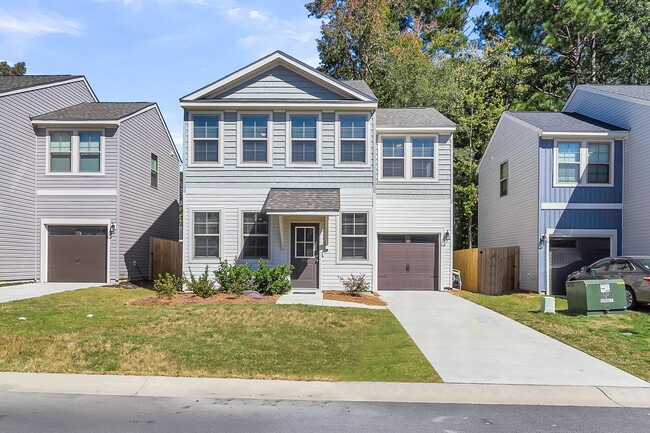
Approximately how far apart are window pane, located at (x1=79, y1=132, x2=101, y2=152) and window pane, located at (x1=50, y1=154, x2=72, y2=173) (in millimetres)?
641

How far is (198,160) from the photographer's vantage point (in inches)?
757

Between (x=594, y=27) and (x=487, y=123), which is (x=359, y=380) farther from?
(x=594, y=27)

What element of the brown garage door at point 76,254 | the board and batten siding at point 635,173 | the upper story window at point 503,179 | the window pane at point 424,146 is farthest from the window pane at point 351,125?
the brown garage door at point 76,254

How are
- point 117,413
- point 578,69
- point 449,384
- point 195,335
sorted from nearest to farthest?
point 117,413, point 449,384, point 195,335, point 578,69

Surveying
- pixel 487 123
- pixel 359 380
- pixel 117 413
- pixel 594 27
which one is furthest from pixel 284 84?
pixel 594 27

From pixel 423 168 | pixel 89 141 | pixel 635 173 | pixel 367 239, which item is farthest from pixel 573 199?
pixel 89 141

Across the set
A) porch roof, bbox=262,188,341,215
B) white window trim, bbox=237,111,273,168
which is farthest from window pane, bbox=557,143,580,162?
white window trim, bbox=237,111,273,168

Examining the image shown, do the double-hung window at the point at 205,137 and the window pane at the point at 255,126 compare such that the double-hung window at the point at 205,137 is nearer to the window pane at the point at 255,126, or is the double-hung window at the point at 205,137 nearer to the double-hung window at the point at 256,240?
the window pane at the point at 255,126

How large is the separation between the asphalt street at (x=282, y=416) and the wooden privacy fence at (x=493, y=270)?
14.4 meters

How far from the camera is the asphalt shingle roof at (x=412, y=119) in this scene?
67.5 feet

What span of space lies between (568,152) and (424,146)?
5.21 meters

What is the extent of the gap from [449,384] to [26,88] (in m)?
19.1

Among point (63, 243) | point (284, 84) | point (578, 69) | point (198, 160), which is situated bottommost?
point (63, 243)

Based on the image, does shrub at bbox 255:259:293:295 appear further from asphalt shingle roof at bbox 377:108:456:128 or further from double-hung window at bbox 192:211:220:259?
asphalt shingle roof at bbox 377:108:456:128
